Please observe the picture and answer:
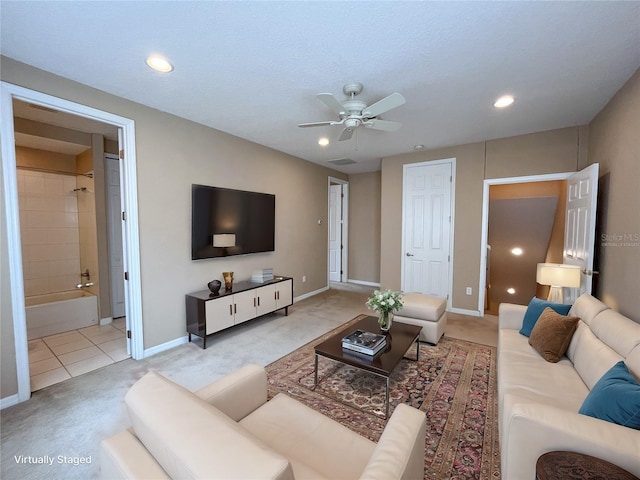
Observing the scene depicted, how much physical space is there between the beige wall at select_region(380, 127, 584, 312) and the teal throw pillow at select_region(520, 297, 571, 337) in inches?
74.4

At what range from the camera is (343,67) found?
223 cm

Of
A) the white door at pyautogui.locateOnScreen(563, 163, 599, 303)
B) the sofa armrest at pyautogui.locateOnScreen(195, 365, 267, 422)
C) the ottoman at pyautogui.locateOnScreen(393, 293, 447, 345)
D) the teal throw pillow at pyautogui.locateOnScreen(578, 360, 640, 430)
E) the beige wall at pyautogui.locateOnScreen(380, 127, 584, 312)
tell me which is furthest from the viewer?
the beige wall at pyautogui.locateOnScreen(380, 127, 584, 312)

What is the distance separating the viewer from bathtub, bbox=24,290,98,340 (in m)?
3.44

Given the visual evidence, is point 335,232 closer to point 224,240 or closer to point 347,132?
point 224,240

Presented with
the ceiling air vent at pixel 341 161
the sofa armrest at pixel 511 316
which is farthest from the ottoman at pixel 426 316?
the ceiling air vent at pixel 341 161

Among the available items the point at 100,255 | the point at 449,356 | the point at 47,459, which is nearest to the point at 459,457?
the point at 449,356

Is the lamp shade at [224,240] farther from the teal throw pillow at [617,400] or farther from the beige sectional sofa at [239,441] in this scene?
the teal throw pillow at [617,400]

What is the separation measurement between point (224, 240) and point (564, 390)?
3.53 meters

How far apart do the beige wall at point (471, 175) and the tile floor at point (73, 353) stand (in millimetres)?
4222

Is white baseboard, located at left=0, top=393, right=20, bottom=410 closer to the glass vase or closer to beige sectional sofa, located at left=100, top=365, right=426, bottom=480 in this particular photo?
beige sectional sofa, located at left=100, top=365, right=426, bottom=480

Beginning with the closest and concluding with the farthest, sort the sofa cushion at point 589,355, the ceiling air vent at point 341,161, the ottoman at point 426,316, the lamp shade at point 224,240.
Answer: the sofa cushion at point 589,355 → the ottoman at point 426,316 → the lamp shade at point 224,240 → the ceiling air vent at point 341,161

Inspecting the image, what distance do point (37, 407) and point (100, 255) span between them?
2308 mm

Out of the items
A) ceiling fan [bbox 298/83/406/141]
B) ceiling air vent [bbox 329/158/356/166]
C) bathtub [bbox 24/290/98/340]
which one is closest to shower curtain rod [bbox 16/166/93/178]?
bathtub [bbox 24/290/98/340]

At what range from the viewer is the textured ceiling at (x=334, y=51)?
1.66 m
